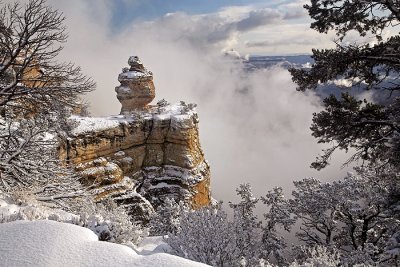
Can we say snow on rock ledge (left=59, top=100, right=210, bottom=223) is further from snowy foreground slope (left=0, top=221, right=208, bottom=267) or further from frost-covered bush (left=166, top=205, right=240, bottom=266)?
snowy foreground slope (left=0, top=221, right=208, bottom=267)

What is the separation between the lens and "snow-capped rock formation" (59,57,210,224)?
33938 mm

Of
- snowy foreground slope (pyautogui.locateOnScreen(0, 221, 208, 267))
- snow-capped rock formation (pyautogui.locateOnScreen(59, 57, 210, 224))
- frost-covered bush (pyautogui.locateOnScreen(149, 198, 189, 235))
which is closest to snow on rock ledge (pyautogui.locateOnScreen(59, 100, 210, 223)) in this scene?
→ snow-capped rock formation (pyautogui.locateOnScreen(59, 57, 210, 224))

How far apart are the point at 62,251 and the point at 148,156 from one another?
35822mm

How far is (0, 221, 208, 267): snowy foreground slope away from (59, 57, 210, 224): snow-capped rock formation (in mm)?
29044

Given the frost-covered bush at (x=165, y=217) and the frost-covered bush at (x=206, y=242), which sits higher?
the frost-covered bush at (x=206, y=242)

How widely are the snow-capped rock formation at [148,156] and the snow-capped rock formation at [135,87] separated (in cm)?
43

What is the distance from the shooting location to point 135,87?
131 feet

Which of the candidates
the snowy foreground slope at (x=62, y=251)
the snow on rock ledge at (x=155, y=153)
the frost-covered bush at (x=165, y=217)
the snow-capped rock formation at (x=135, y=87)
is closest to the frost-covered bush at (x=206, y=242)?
the snowy foreground slope at (x=62, y=251)

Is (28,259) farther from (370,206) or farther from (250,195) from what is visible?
(250,195)

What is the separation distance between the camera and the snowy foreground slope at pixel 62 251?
4.41 meters

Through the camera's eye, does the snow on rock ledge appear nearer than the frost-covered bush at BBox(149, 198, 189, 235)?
No

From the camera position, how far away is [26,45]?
1109cm

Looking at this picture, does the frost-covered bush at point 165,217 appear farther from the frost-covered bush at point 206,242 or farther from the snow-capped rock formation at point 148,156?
the frost-covered bush at point 206,242

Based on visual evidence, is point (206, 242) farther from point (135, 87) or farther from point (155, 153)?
point (135, 87)
